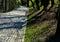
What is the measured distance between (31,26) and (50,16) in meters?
1.43

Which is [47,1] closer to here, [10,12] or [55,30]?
[10,12]

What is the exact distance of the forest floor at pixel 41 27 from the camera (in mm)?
7293

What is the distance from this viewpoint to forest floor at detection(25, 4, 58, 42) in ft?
23.9

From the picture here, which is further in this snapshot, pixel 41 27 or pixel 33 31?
pixel 41 27

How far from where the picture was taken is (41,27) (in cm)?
826

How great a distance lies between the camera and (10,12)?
1126 cm

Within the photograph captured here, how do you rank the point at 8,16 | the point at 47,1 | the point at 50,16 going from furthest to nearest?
1. the point at 47,1
2. the point at 8,16
3. the point at 50,16

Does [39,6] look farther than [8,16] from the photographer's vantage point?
Yes

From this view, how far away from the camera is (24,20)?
31.4ft

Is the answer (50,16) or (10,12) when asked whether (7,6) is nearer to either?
(10,12)

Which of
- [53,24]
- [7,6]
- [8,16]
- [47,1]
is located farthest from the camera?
[7,6]

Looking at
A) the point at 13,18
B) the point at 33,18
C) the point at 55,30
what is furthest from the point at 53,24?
the point at 13,18

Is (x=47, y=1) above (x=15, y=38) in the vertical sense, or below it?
above

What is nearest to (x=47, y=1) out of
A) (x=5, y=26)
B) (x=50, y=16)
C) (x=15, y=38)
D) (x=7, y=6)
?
(x=50, y=16)
